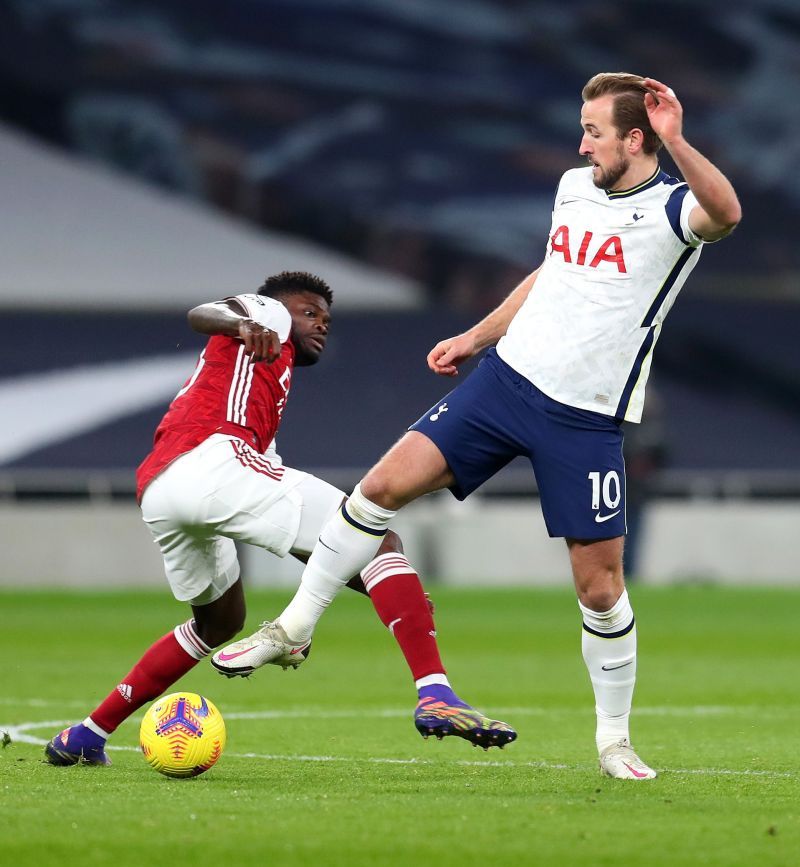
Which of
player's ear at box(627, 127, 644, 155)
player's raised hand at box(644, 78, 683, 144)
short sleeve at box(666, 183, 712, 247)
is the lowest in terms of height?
short sleeve at box(666, 183, 712, 247)

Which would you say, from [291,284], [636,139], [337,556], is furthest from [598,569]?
[291,284]

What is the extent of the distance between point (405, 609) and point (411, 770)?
2.11ft

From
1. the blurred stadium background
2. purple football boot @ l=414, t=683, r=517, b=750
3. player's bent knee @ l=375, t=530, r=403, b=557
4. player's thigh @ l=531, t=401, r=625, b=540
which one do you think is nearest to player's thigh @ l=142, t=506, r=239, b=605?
player's bent knee @ l=375, t=530, r=403, b=557

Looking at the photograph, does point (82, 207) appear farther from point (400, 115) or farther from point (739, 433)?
point (739, 433)

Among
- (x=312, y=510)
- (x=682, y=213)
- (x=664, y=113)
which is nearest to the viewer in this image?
(x=664, y=113)

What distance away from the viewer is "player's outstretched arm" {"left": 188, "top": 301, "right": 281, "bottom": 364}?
550 centimetres

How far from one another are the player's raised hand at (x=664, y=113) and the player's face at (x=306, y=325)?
1.49 metres

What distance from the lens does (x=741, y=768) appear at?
5844 millimetres

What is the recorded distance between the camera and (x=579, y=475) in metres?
5.35

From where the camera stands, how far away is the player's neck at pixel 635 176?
17.7 ft

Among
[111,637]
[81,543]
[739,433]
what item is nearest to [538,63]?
[739,433]

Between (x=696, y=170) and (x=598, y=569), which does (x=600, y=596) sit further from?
(x=696, y=170)

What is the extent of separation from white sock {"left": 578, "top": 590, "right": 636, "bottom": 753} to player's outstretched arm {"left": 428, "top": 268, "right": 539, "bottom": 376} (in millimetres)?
908

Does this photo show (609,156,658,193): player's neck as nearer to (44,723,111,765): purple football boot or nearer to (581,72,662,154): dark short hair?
(581,72,662,154): dark short hair
